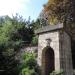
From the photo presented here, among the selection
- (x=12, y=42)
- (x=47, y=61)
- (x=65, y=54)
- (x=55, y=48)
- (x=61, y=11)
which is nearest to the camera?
(x=55, y=48)

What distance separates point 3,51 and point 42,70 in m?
2.61

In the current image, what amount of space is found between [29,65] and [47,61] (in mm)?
1450

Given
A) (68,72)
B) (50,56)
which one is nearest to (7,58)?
(50,56)

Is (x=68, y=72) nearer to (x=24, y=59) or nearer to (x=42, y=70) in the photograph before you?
(x=42, y=70)

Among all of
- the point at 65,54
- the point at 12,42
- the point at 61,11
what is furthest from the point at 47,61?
the point at 61,11

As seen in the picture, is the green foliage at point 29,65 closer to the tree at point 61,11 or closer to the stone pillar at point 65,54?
the stone pillar at point 65,54

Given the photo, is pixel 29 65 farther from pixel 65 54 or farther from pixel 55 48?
pixel 65 54

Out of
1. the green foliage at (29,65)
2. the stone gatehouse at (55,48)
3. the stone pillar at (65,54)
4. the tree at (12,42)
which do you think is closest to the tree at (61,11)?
the tree at (12,42)

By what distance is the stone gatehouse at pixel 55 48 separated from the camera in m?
12.4

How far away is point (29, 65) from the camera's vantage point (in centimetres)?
1264

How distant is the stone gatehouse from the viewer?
12367mm

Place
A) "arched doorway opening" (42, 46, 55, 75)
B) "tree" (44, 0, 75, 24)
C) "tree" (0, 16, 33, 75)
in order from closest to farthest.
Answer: "tree" (0, 16, 33, 75), "arched doorway opening" (42, 46, 55, 75), "tree" (44, 0, 75, 24)

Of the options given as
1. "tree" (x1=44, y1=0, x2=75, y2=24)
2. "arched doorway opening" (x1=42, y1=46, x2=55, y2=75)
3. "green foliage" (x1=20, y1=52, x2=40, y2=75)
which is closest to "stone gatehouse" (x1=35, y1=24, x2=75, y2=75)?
"arched doorway opening" (x1=42, y1=46, x2=55, y2=75)

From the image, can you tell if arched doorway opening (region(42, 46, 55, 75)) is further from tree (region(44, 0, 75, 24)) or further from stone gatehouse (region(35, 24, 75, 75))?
tree (region(44, 0, 75, 24))
